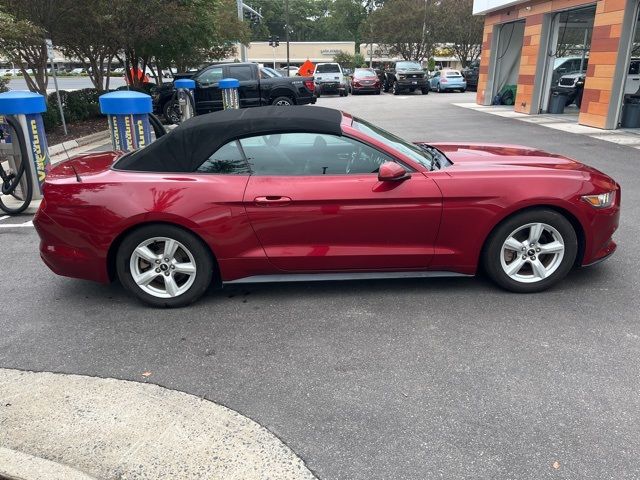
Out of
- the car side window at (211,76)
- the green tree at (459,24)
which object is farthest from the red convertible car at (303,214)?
the green tree at (459,24)

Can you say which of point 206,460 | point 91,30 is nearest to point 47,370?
point 206,460

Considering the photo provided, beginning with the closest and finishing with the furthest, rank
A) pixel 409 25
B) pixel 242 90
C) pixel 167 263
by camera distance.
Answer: pixel 167 263
pixel 242 90
pixel 409 25

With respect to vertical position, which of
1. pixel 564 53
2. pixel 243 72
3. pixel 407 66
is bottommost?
pixel 407 66

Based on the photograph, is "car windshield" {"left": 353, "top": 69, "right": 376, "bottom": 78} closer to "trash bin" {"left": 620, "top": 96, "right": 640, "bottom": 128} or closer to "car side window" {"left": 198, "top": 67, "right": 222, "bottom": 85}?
"car side window" {"left": 198, "top": 67, "right": 222, "bottom": 85}

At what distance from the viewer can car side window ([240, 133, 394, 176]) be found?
4012 millimetres

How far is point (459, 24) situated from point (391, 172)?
46.5 metres

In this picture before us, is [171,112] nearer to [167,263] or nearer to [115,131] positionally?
[115,131]

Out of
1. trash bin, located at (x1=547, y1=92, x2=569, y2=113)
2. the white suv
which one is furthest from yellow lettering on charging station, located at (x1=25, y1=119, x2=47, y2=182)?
the white suv

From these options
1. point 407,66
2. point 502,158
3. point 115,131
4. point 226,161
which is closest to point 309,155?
point 226,161

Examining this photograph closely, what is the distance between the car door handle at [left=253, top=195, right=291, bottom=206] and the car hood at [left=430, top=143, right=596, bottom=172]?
1438 millimetres

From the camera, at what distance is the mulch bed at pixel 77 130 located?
12.6 meters

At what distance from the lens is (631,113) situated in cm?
1377

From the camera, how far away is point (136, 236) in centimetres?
392

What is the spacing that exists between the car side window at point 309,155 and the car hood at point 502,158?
797 millimetres
